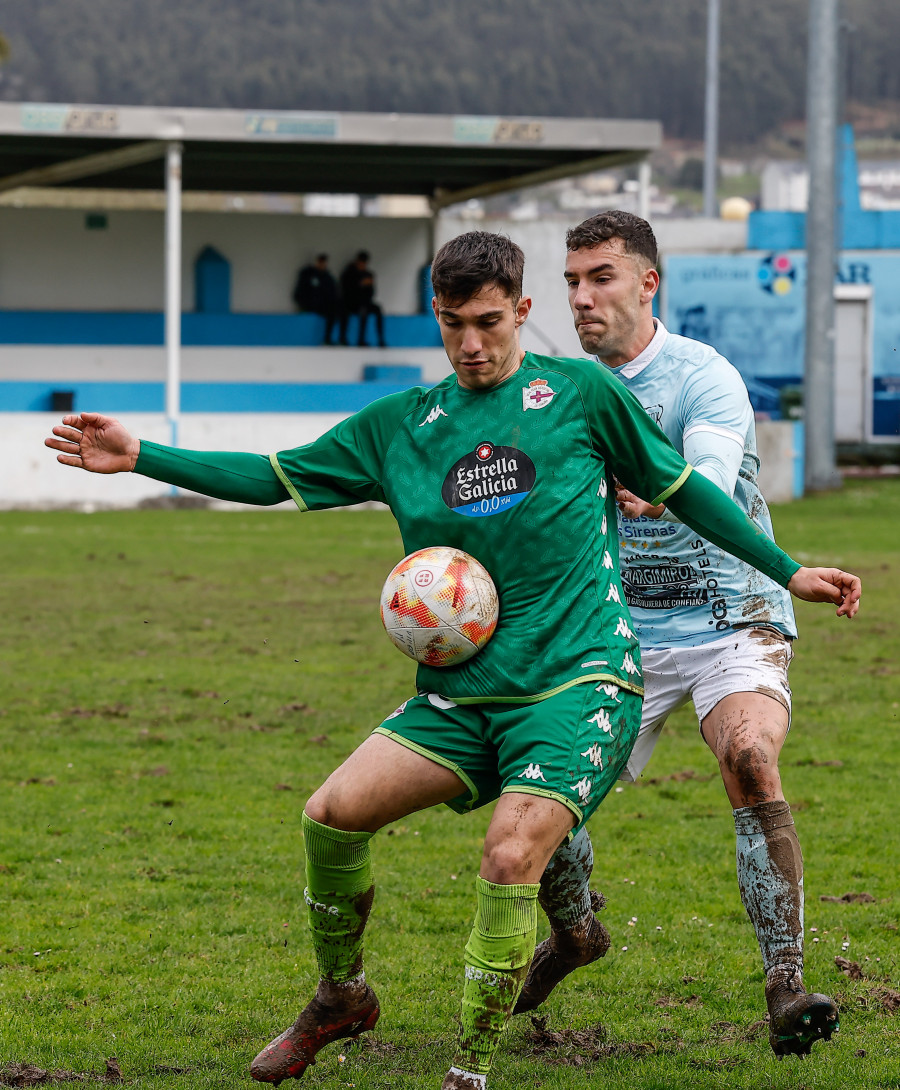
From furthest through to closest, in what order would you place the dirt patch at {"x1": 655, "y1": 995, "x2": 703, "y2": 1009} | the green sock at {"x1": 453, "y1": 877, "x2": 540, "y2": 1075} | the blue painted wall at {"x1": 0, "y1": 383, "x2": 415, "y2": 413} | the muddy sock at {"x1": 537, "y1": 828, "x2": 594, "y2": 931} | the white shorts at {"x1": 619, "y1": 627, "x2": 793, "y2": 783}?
the blue painted wall at {"x1": 0, "y1": 383, "x2": 415, "y2": 413} < the dirt patch at {"x1": 655, "y1": 995, "x2": 703, "y2": 1009} < the muddy sock at {"x1": 537, "y1": 828, "x2": 594, "y2": 931} < the white shorts at {"x1": 619, "y1": 627, "x2": 793, "y2": 783} < the green sock at {"x1": 453, "y1": 877, "x2": 540, "y2": 1075}

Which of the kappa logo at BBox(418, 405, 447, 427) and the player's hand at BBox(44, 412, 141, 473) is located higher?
the kappa logo at BBox(418, 405, 447, 427)

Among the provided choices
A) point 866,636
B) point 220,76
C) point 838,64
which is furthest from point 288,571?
point 220,76

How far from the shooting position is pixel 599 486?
411 centimetres

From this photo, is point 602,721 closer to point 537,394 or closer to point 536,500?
point 536,500

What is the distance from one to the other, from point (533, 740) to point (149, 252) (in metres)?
33.4

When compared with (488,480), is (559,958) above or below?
below

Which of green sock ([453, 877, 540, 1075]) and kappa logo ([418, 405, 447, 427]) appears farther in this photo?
kappa logo ([418, 405, 447, 427])

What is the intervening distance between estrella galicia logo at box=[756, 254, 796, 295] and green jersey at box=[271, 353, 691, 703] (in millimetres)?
32246

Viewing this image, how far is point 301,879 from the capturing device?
6.18 metres

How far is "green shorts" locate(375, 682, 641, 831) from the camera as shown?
384cm

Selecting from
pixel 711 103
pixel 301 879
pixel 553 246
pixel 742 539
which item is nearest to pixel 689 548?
pixel 742 539

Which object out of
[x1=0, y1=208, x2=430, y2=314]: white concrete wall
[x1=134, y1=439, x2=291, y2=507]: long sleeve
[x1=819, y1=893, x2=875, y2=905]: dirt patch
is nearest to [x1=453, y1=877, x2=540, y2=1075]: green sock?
[x1=134, y1=439, x2=291, y2=507]: long sleeve

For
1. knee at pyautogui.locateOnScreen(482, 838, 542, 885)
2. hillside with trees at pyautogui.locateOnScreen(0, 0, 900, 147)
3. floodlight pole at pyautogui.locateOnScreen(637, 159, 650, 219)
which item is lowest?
knee at pyautogui.locateOnScreen(482, 838, 542, 885)

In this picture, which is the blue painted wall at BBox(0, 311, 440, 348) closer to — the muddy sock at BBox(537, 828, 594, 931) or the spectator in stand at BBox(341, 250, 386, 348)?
the spectator in stand at BBox(341, 250, 386, 348)
